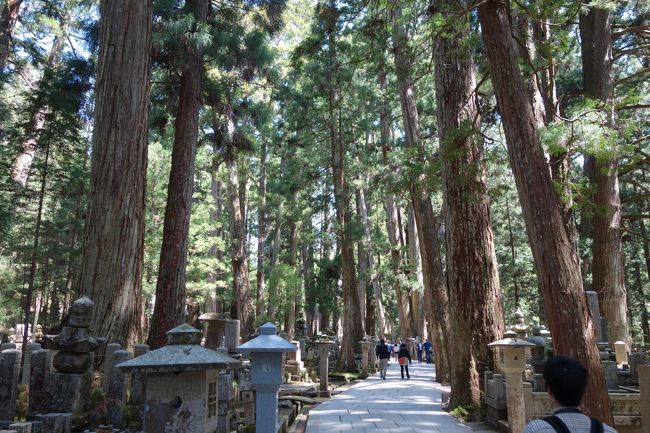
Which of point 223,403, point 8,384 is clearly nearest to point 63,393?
point 8,384

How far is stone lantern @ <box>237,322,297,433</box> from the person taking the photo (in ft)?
17.4

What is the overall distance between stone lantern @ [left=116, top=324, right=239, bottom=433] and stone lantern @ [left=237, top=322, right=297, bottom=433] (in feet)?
2.74

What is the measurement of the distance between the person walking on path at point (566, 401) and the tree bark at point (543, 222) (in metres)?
3.36

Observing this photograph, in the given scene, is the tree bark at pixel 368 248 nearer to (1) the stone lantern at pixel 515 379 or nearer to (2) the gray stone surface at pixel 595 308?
(2) the gray stone surface at pixel 595 308

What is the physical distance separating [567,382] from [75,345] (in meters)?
6.07

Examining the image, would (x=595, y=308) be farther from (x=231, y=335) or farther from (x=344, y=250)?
(x=344, y=250)

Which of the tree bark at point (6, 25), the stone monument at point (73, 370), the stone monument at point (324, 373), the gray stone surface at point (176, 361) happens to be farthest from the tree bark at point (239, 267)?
the gray stone surface at point (176, 361)

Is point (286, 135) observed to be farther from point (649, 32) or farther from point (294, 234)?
point (649, 32)

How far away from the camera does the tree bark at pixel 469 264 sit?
28.2 ft

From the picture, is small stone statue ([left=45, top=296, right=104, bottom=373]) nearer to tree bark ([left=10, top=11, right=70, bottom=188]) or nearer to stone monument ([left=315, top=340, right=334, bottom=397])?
stone monument ([left=315, top=340, right=334, bottom=397])

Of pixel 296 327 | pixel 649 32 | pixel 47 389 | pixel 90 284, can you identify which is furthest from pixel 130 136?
pixel 296 327

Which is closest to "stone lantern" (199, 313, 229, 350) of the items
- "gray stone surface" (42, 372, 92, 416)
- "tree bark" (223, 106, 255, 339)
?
"gray stone surface" (42, 372, 92, 416)

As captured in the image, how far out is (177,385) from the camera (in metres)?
4.39

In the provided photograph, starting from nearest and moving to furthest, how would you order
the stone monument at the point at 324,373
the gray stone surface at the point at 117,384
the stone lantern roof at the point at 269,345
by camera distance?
1. the stone lantern roof at the point at 269,345
2. the gray stone surface at the point at 117,384
3. the stone monument at the point at 324,373
